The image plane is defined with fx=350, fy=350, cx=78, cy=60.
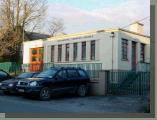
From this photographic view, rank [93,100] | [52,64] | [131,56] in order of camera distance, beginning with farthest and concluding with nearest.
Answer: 1. [52,64]
2. [131,56]
3. [93,100]

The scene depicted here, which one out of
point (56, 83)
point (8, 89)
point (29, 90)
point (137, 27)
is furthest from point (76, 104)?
point (137, 27)

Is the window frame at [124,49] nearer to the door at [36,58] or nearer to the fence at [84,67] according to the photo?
the fence at [84,67]

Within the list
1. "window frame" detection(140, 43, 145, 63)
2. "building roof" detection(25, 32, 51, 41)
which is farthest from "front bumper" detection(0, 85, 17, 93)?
"building roof" detection(25, 32, 51, 41)

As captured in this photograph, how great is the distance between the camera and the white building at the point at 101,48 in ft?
91.3

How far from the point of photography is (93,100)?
18.1 meters

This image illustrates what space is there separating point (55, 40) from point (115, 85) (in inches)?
527

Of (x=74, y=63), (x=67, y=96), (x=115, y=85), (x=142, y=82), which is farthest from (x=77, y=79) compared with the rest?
(x=74, y=63)

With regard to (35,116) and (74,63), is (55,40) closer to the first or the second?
(74,63)

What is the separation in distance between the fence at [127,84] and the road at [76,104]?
1278 mm

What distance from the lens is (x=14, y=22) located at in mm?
46625

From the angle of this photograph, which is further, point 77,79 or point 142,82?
point 142,82

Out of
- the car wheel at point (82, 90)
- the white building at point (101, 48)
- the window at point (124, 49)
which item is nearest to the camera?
the car wheel at point (82, 90)

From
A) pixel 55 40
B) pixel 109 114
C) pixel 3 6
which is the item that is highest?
pixel 3 6

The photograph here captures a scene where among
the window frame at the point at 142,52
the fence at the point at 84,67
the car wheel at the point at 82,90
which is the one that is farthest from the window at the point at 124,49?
the car wheel at the point at 82,90
